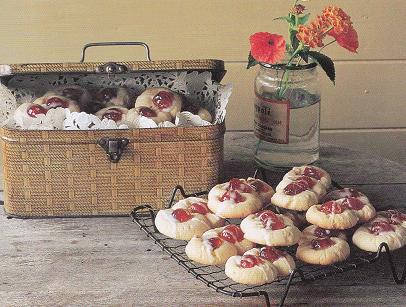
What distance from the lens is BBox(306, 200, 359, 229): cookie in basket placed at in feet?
3.69

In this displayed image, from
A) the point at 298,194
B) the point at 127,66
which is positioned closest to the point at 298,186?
the point at 298,194

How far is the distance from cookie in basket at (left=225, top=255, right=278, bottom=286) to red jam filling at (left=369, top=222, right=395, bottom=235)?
0.18 m

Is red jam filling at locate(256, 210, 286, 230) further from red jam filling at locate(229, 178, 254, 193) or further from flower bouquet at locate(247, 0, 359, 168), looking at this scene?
flower bouquet at locate(247, 0, 359, 168)

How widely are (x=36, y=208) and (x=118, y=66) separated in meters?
0.27

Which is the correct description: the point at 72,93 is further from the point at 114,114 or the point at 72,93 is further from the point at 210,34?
the point at 210,34

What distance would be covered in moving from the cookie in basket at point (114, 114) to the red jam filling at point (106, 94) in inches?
2.2

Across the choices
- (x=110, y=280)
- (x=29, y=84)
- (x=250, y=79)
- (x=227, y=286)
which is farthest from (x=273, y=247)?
(x=250, y=79)

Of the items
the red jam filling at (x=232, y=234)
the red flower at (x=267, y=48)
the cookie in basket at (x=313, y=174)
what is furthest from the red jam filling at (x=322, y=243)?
the red flower at (x=267, y=48)

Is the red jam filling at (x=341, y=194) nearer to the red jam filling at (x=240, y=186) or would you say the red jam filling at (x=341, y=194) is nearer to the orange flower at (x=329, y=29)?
the red jam filling at (x=240, y=186)

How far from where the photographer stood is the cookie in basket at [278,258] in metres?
1.05

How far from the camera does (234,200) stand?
1.18 meters

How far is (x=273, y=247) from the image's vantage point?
1089 millimetres

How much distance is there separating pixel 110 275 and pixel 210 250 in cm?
16

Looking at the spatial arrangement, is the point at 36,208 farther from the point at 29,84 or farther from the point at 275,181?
the point at 275,181
